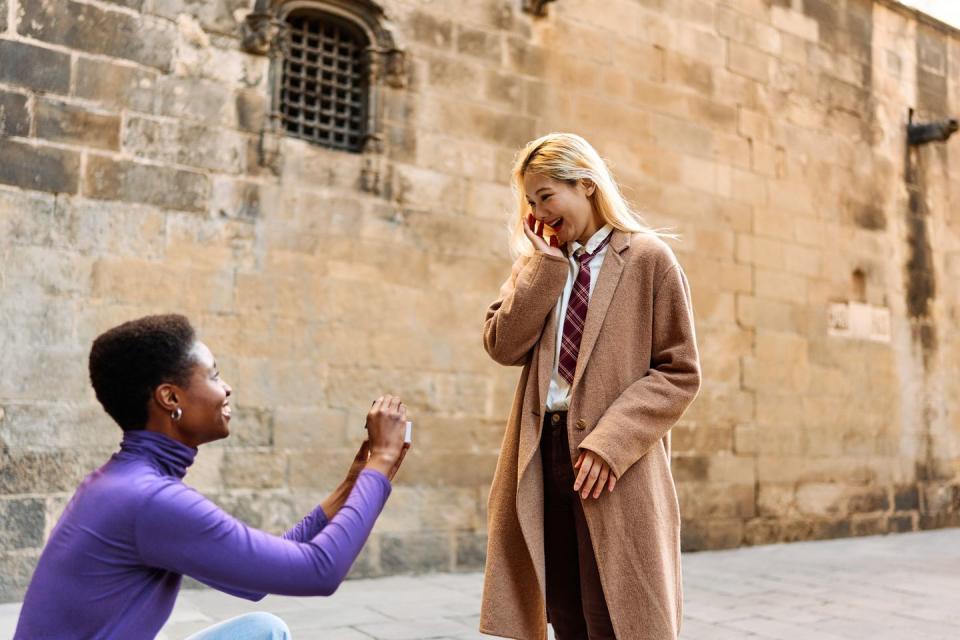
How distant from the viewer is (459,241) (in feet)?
19.2

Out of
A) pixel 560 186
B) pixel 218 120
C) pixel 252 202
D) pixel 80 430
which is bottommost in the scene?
pixel 80 430

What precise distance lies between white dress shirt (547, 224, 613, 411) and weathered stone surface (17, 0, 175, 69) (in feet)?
11.2

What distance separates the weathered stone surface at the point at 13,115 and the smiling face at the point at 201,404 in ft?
11.4

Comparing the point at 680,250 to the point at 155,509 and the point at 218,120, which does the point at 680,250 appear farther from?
the point at 155,509

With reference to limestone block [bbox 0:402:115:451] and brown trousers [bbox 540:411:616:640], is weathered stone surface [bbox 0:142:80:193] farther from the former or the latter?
brown trousers [bbox 540:411:616:640]

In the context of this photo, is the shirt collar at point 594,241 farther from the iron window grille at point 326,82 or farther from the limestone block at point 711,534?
the limestone block at point 711,534

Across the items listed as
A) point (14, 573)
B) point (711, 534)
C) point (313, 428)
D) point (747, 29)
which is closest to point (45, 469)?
point (14, 573)

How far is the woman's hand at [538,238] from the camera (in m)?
2.32

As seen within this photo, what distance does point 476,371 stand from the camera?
5.84m

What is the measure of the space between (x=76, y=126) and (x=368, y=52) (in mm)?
1790

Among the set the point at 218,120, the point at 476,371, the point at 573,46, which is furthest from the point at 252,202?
the point at 573,46

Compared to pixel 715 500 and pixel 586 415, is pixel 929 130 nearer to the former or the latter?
pixel 715 500

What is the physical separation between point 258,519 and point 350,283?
4.73 feet

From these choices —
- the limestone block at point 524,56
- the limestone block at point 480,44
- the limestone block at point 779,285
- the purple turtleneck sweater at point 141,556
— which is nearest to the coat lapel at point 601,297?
the purple turtleneck sweater at point 141,556
